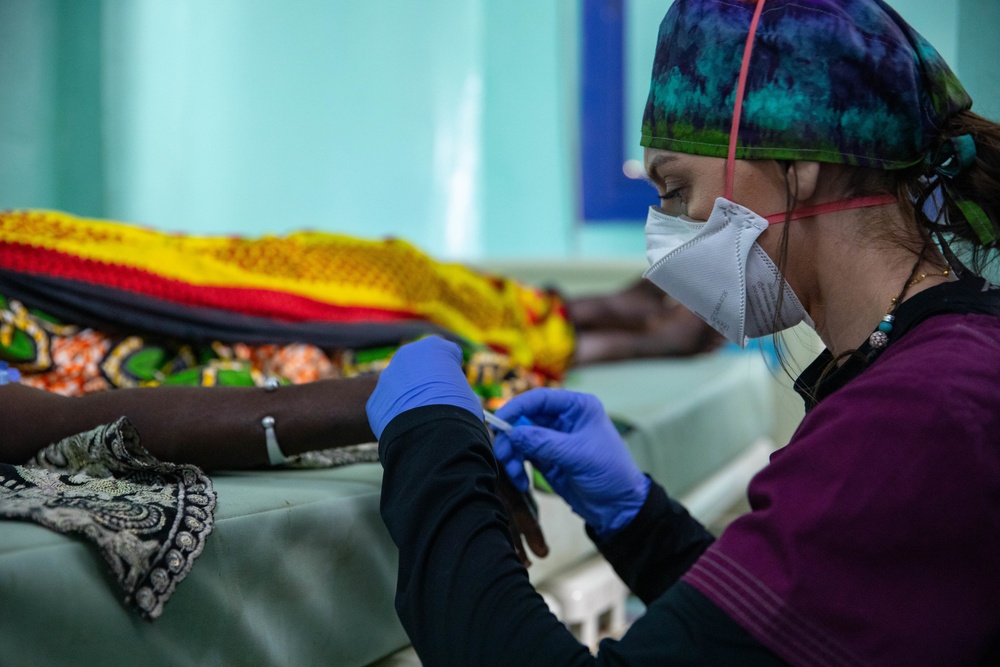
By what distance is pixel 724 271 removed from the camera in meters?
0.97

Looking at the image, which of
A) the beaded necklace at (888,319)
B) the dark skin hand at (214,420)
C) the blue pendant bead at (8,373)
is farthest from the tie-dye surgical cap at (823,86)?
the blue pendant bead at (8,373)

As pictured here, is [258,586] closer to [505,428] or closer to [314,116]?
[505,428]

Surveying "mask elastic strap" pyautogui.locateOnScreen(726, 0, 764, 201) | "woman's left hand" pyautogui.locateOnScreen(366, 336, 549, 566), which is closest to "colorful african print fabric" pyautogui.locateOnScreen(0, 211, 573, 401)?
"woman's left hand" pyautogui.locateOnScreen(366, 336, 549, 566)

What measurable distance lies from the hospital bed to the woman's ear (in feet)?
1.83

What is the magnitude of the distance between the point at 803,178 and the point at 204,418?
0.69 meters

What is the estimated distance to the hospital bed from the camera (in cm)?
65

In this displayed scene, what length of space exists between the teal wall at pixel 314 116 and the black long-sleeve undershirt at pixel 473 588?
1.71 metres

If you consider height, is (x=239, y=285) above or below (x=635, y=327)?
above

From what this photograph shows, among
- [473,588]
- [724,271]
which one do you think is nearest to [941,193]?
[724,271]

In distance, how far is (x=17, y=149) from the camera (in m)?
2.13

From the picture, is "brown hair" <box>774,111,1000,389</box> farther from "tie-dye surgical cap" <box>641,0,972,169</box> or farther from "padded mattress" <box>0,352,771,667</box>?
"padded mattress" <box>0,352,771,667</box>

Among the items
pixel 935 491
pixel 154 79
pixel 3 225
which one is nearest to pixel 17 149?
pixel 154 79

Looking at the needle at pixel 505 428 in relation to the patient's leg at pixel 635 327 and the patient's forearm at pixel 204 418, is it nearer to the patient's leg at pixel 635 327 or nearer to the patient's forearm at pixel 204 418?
the patient's forearm at pixel 204 418

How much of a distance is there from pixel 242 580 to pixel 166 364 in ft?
2.30
